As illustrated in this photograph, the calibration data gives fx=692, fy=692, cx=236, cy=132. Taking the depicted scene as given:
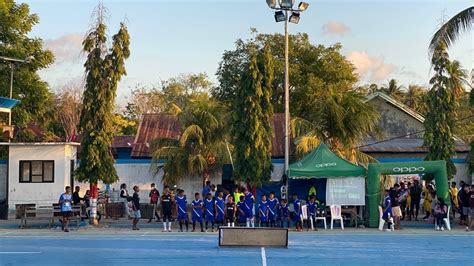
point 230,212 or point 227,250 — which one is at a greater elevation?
point 230,212

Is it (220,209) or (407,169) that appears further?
(407,169)

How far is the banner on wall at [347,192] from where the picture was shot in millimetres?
27094

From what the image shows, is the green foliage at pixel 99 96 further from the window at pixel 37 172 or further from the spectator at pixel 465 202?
the spectator at pixel 465 202

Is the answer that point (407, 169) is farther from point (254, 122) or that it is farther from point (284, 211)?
point (254, 122)

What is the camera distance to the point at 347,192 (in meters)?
27.2

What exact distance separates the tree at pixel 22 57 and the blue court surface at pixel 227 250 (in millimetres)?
14582

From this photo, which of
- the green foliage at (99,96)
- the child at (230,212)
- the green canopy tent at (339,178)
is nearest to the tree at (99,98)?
the green foliage at (99,96)

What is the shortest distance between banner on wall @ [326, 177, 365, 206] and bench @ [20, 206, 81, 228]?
982 cm

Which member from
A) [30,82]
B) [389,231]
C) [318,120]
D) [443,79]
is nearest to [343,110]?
[318,120]

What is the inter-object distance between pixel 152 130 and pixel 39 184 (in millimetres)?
9875

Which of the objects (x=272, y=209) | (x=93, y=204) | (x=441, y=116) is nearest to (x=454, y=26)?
(x=441, y=116)

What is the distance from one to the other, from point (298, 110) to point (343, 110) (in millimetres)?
19045

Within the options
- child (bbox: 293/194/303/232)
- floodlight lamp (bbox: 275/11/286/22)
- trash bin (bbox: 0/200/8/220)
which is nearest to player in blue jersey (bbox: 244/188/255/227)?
child (bbox: 293/194/303/232)

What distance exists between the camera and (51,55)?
3875cm
